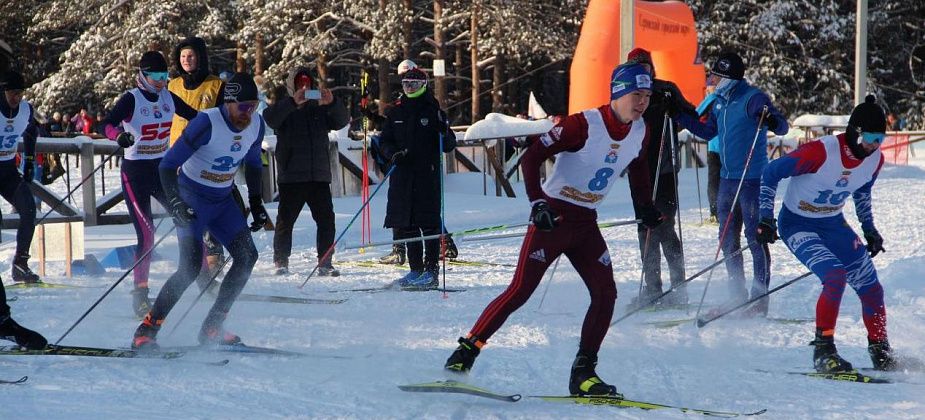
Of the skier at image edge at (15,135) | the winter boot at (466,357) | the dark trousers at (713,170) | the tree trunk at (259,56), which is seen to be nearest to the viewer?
the winter boot at (466,357)

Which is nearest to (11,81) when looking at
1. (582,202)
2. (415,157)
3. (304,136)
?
(304,136)

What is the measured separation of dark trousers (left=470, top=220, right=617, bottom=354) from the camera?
17.1 ft

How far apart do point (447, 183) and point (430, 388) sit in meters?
13.3

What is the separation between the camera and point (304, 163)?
9883 mm

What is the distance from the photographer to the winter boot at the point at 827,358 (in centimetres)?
568

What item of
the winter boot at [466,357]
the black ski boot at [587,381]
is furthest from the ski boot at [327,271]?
the black ski boot at [587,381]

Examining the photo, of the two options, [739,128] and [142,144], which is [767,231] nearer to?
[739,128]

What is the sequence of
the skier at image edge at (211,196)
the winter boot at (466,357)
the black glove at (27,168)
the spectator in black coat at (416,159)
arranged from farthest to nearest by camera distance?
the spectator in black coat at (416,159) → the black glove at (27,168) → the skier at image edge at (211,196) → the winter boot at (466,357)

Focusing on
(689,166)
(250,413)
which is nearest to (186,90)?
(250,413)

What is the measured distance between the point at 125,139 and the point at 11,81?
1.63 metres

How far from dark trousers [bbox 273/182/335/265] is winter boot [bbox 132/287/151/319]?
94.0 inches

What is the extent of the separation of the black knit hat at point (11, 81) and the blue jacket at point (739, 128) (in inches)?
190

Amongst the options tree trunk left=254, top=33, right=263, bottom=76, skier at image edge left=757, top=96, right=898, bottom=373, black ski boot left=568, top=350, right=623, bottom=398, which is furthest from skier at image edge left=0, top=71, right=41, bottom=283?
tree trunk left=254, top=33, right=263, bottom=76

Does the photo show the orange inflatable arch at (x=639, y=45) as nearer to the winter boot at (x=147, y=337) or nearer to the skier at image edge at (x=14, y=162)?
the skier at image edge at (x=14, y=162)
